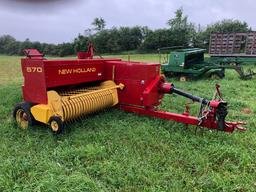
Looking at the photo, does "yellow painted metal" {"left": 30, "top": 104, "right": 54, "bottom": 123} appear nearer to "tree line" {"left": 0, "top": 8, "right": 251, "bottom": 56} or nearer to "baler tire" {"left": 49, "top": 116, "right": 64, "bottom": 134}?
"baler tire" {"left": 49, "top": 116, "right": 64, "bottom": 134}

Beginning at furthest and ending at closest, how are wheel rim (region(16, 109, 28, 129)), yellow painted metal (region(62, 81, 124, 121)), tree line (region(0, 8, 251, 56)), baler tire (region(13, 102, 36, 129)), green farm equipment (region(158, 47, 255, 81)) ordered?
Answer: tree line (region(0, 8, 251, 56)) < green farm equipment (region(158, 47, 255, 81)) < wheel rim (region(16, 109, 28, 129)) < baler tire (region(13, 102, 36, 129)) < yellow painted metal (region(62, 81, 124, 121))

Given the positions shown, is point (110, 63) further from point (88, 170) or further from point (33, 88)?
point (88, 170)

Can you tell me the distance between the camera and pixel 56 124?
3.99 m

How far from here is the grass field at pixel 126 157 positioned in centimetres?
278

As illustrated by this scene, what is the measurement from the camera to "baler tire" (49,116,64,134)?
3.96 metres

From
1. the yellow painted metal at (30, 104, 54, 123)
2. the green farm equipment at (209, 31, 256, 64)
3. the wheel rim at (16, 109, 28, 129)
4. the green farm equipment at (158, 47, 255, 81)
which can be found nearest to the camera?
the yellow painted metal at (30, 104, 54, 123)

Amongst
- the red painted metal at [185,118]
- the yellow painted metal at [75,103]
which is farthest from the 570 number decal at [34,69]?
the red painted metal at [185,118]

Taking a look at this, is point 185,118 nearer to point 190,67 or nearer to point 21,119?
point 21,119

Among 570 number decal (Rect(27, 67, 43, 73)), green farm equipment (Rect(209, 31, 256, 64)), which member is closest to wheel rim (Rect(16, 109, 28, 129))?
570 number decal (Rect(27, 67, 43, 73))

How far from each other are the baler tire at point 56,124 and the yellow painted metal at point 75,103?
10cm

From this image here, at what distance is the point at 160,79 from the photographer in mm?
5020

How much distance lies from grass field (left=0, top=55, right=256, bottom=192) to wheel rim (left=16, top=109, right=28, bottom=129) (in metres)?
0.11

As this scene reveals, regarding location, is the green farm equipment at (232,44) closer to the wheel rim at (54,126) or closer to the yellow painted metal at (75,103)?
the yellow painted metal at (75,103)

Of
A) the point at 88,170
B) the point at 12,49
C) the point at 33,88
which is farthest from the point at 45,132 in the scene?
the point at 12,49
